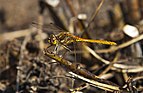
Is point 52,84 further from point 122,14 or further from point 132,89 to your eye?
point 122,14

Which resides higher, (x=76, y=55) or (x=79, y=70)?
(x=76, y=55)

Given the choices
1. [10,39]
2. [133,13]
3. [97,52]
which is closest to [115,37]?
Answer: [97,52]

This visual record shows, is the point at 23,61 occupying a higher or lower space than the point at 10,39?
lower

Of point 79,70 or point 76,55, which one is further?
point 76,55

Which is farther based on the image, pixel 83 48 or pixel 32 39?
pixel 32 39

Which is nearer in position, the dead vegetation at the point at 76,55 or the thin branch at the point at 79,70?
the thin branch at the point at 79,70

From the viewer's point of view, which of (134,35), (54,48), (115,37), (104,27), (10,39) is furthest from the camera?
(104,27)

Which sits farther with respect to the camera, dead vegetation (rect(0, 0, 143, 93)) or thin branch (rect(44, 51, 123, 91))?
dead vegetation (rect(0, 0, 143, 93))

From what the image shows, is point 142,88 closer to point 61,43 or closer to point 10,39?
point 61,43

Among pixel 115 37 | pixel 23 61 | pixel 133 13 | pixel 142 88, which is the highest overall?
pixel 133 13

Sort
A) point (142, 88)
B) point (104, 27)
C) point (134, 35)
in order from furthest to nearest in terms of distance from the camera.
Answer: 1. point (104, 27)
2. point (134, 35)
3. point (142, 88)
